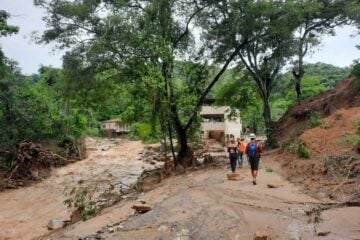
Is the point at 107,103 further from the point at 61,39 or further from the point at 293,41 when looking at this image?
the point at 293,41

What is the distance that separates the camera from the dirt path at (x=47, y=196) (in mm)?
16594

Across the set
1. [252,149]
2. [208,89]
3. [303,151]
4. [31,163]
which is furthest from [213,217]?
[31,163]

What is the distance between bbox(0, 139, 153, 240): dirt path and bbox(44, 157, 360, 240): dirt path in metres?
4.06

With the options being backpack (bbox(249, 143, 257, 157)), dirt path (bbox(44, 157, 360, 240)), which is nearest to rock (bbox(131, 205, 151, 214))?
dirt path (bbox(44, 157, 360, 240))

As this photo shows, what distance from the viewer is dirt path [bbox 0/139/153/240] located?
16.6 meters

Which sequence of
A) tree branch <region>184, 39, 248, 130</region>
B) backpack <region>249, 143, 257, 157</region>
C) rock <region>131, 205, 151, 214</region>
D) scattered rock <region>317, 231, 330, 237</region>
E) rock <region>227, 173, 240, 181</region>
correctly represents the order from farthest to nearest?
tree branch <region>184, 39, 248, 130</region> < rock <region>227, 173, 240, 181</region> < backpack <region>249, 143, 257, 157</region> < rock <region>131, 205, 151, 214</region> < scattered rock <region>317, 231, 330, 237</region>

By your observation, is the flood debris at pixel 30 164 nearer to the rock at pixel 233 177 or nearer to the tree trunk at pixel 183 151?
the tree trunk at pixel 183 151

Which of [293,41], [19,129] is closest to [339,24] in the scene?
[293,41]

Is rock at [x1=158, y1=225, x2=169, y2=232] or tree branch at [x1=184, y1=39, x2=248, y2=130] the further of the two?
tree branch at [x1=184, y1=39, x2=248, y2=130]

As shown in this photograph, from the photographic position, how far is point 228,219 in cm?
1164

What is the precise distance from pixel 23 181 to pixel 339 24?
23.8 meters

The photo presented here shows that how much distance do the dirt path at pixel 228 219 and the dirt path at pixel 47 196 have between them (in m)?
4.06

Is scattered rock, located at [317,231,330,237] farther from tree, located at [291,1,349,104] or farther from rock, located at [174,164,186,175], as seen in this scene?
tree, located at [291,1,349,104]

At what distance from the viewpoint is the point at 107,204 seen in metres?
17.5
